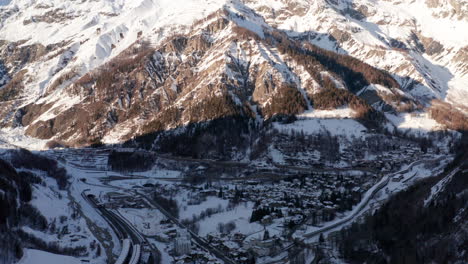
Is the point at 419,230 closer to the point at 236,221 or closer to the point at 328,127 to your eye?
the point at 236,221

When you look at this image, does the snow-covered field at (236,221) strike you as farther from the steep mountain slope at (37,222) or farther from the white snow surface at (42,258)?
the white snow surface at (42,258)

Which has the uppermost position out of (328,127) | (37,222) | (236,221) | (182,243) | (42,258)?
(42,258)

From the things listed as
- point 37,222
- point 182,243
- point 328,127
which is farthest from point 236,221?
point 328,127

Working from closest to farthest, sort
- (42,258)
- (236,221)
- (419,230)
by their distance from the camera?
1. (42,258)
2. (419,230)
3. (236,221)

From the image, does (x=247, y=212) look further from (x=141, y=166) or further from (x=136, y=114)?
(x=136, y=114)

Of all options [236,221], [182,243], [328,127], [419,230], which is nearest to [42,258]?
[182,243]

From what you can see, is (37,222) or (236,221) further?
(236,221)

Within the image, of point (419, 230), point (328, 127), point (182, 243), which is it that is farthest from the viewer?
point (328, 127)

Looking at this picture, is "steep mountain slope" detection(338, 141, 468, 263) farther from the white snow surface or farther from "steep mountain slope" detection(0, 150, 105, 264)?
"steep mountain slope" detection(0, 150, 105, 264)

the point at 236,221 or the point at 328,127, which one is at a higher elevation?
the point at 328,127

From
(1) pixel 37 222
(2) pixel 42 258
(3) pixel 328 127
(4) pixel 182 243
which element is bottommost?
(4) pixel 182 243

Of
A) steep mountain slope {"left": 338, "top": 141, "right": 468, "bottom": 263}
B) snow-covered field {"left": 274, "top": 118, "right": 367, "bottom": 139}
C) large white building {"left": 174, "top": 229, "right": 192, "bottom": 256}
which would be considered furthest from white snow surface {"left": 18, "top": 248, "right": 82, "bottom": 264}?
snow-covered field {"left": 274, "top": 118, "right": 367, "bottom": 139}

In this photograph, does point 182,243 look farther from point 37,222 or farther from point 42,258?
point 37,222
